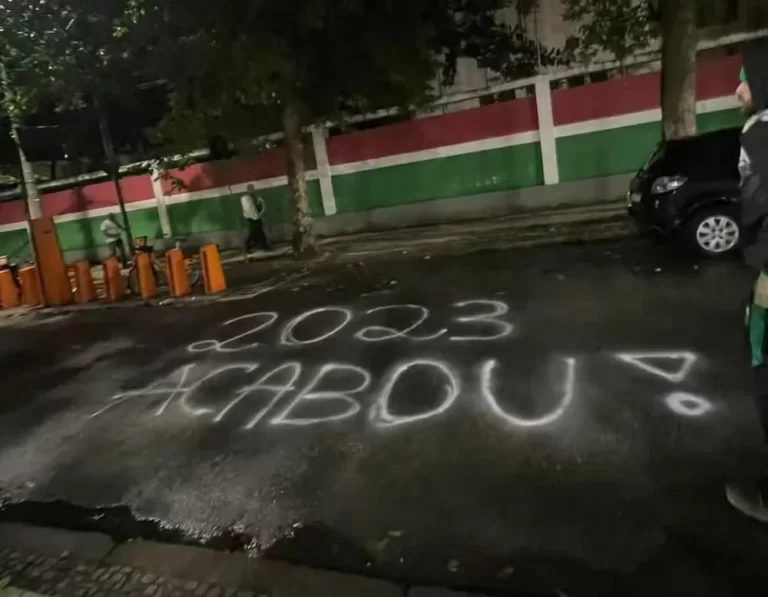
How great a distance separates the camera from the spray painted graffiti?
539 cm

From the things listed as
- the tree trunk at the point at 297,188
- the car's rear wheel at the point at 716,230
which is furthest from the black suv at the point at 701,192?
the tree trunk at the point at 297,188

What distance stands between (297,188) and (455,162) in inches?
159

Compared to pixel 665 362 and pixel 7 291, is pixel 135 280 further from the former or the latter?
pixel 665 362

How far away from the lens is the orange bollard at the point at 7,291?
1524 cm

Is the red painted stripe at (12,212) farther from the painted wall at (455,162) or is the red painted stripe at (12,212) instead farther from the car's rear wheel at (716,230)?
the car's rear wheel at (716,230)

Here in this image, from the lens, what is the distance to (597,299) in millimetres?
7773

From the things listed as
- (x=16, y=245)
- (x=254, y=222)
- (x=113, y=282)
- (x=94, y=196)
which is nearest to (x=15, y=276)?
(x=113, y=282)

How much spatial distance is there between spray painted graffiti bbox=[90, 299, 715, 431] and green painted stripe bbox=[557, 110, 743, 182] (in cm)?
829

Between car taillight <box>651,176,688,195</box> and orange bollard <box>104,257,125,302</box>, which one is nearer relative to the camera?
car taillight <box>651,176,688,195</box>

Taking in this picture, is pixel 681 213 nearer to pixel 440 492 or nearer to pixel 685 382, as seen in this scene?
pixel 685 382

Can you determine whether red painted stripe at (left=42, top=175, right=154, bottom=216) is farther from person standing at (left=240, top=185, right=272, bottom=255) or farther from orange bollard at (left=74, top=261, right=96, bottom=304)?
orange bollard at (left=74, top=261, right=96, bottom=304)

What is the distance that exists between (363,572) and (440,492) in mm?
816

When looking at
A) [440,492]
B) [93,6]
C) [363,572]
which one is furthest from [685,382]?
[93,6]

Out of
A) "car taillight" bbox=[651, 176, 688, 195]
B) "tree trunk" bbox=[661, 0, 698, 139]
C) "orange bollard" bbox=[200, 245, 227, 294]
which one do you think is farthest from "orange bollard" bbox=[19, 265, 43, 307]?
"tree trunk" bbox=[661, 0, 698, 139]
